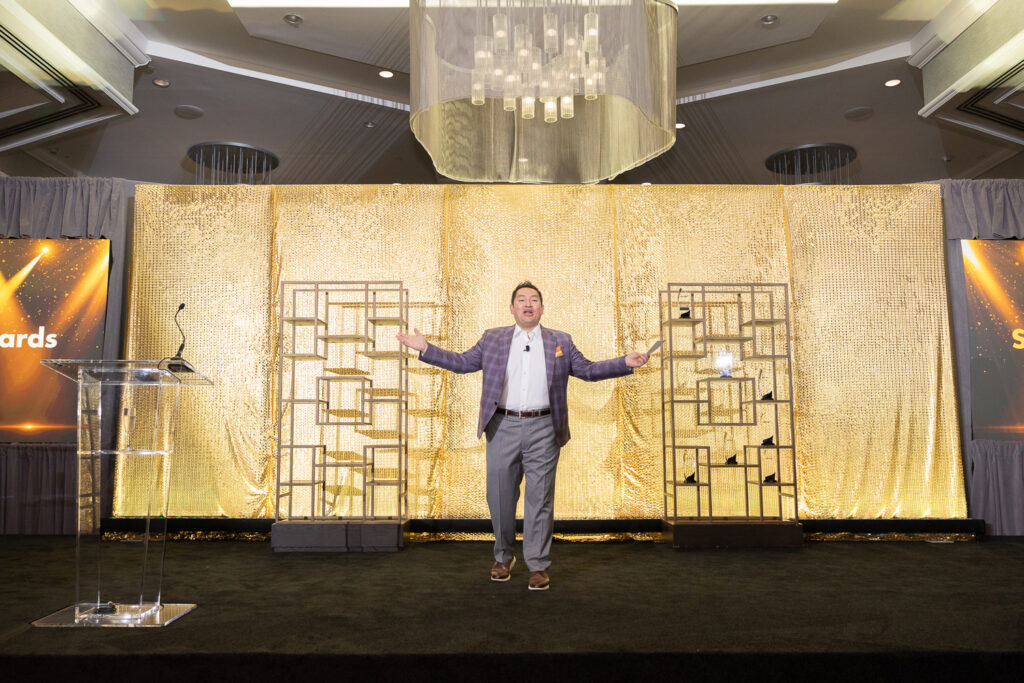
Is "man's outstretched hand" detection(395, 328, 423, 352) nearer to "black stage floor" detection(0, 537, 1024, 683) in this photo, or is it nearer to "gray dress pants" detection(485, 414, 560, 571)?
"gray dress pants" detection(485, 414, 560, 571)

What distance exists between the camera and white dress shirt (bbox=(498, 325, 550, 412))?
4.09 meters

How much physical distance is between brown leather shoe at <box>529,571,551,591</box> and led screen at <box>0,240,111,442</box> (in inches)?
162

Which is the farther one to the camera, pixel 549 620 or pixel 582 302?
pixel 582 302

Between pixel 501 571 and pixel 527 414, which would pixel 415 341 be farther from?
pixel 501 571

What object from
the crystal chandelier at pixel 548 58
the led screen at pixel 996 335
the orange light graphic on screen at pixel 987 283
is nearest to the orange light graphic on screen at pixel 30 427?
the crystal chandelier at pixel 548 58

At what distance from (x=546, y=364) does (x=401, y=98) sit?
11.7 feet

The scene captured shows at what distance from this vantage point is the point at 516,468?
161 inches

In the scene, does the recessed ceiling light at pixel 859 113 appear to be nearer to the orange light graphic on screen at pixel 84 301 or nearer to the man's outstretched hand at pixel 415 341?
the man's outstretched hand at pixel 415 341

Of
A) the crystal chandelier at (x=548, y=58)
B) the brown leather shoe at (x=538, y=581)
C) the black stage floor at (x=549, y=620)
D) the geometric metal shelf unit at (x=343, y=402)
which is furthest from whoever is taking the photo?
the geometric metal shelf unit at (x=343, y=402)

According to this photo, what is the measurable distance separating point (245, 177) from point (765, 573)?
6.52 m

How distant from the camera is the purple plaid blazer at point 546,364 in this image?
412cm

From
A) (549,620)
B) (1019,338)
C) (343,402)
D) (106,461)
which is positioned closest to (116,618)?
(106,461)

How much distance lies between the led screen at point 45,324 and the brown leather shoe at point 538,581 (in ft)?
13.5

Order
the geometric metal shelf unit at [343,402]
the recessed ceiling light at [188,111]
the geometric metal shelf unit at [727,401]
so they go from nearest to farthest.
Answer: the geometric metal shelf unit at [343,402]
the geometric metal shelf unit at [727,401]
the recessed ceiling light at [188,111]
